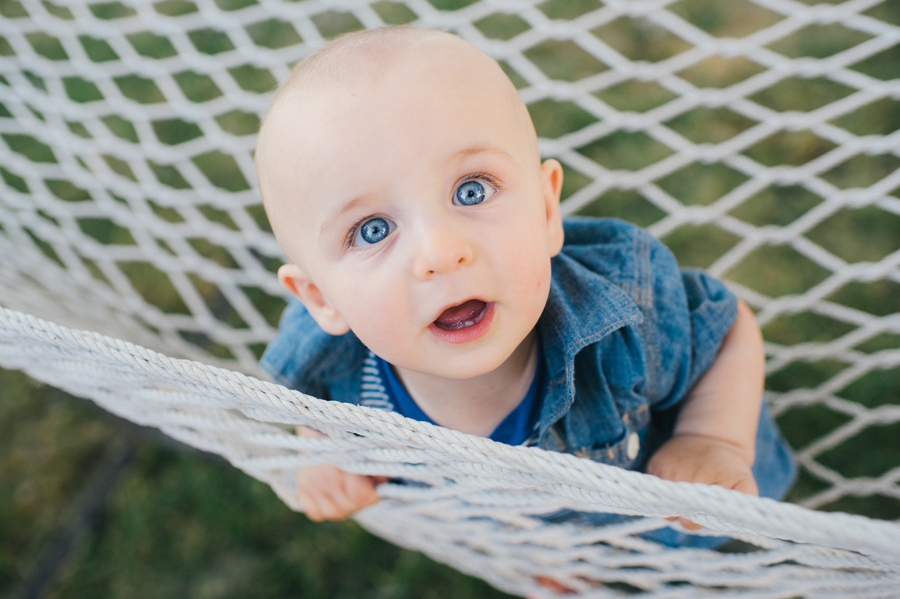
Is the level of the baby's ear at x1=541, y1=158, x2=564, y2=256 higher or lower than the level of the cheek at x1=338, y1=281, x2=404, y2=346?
higher

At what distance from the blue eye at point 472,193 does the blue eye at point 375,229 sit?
6cm

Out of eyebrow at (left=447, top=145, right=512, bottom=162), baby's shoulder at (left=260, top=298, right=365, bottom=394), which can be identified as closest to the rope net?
baby's shoulder at (left=260, top=298, right=365, bottom=394)

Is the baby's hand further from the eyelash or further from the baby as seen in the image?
the eyelash

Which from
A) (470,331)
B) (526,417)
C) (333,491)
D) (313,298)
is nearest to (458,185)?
(470,331)

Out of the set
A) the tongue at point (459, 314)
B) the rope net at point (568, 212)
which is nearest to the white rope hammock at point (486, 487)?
the rope net at point (568, 212)

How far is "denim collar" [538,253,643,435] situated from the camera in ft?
2.34

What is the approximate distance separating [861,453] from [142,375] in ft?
3.65

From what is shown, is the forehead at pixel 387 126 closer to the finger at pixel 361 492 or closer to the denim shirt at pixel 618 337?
the denim shirt at pixel 618 337

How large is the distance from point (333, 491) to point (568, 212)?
595mm

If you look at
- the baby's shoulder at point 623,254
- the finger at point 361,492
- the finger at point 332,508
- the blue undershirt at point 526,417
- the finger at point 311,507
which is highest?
the baby's shoulder at point 623,254

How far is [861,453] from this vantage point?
Result: 3.78ft

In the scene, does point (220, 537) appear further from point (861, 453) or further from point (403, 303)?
point (861, 453)

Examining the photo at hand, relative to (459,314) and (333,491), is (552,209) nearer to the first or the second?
(459,314)

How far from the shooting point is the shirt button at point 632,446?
784mm
